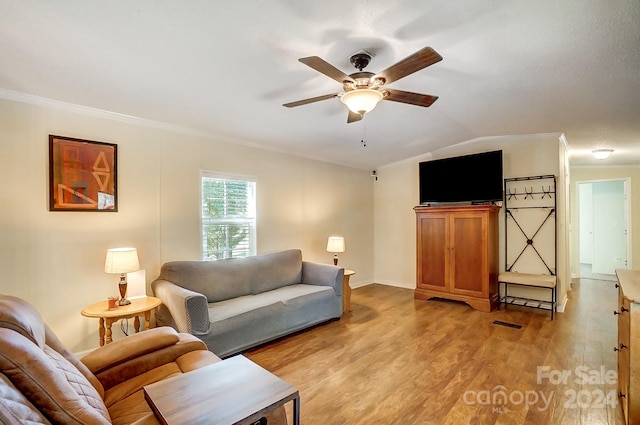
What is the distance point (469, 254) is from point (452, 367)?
2.18m

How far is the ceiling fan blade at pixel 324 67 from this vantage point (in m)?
1.71

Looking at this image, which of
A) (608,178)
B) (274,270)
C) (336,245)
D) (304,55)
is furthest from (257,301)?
(608,178)

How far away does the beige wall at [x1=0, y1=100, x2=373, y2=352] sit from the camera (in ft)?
8.38

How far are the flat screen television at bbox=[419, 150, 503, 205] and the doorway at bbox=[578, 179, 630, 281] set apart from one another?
3491mm

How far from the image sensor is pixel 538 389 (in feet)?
7.68

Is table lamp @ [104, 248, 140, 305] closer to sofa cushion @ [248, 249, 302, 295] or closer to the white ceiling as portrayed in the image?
sofa cushion @ [248, 249, 302, 295]

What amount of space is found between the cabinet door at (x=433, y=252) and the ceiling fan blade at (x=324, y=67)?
11.1 ft

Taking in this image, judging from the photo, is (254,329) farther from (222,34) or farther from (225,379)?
(222,34)

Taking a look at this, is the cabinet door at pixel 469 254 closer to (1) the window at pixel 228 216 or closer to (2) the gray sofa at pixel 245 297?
(2) the gray sofa at pixel 245 297

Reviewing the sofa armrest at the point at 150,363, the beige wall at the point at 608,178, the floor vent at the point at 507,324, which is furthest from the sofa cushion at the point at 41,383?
the beige wall at the point at 608,178

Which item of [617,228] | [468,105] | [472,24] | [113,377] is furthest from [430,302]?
[617,228]

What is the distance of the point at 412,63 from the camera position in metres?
1.80

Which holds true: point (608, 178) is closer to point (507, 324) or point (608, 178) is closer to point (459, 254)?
point (459, 254)

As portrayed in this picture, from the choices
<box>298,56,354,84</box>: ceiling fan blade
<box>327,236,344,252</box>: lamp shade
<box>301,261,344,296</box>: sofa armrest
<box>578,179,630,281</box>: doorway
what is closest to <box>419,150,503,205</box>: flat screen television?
<box>327,236,344,252</box>: lamp shade
